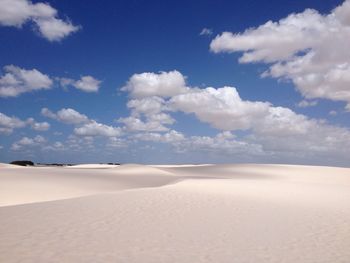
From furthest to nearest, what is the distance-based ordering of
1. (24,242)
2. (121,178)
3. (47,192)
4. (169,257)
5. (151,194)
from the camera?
(121,178)
(47,192)
(151,194)
(24,242)
(169,257)

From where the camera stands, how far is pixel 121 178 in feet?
113

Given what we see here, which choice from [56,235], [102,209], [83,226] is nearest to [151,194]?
[102,209]

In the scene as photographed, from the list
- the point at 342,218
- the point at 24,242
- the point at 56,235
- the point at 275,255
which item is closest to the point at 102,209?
the point at 56,235

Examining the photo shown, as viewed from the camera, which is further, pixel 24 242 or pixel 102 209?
pixel 102 209

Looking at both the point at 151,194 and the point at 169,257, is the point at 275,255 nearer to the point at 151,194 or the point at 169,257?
the point at 169,257

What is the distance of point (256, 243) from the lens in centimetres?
956

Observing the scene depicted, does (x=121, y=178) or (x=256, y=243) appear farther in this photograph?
(x=121, y=178)

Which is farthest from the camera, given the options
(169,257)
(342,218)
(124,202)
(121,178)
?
(121,178)

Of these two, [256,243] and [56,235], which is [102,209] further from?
[256,243]

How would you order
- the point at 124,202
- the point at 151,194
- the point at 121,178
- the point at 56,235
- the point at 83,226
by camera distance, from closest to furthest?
the point at 56,235 → the point at 83,226 → the point at 124,202 → the point at 151,194 → the point at 121,178

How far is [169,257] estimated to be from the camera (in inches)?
321

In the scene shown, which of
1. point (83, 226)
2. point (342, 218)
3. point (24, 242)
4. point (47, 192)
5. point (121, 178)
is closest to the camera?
point (24, 242)

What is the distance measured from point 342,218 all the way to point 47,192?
18222 mm

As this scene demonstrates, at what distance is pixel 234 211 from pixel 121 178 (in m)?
21.7
